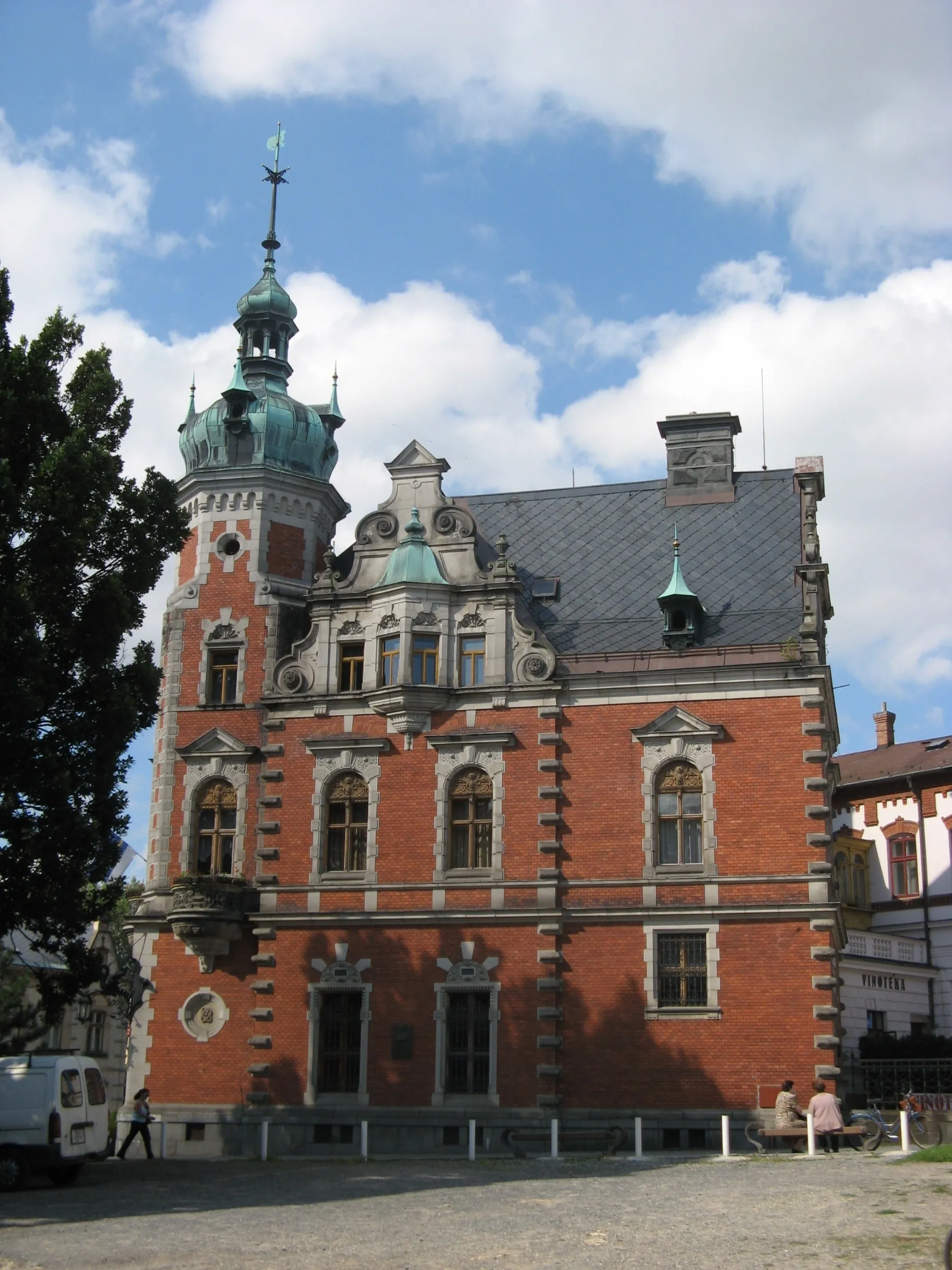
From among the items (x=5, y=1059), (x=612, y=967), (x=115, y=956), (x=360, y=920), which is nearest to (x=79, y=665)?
(x=5, y=1059)

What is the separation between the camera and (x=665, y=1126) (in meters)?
28.8

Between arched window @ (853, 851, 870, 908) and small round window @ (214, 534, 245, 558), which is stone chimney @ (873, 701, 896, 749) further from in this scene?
small round window @ (214, 534, 245, 558)

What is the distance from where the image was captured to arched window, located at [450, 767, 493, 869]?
31516 mm

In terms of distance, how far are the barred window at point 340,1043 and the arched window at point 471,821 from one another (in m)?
3.60

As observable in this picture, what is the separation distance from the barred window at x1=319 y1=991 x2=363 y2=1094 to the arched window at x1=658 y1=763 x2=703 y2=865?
717 centimetres

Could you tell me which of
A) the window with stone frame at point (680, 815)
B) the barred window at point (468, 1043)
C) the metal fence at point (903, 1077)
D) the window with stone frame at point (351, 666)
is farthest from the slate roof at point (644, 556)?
the metal fence at point (903, 1077)

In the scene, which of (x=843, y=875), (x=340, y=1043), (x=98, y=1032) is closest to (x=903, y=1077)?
(x=340, y=1043)

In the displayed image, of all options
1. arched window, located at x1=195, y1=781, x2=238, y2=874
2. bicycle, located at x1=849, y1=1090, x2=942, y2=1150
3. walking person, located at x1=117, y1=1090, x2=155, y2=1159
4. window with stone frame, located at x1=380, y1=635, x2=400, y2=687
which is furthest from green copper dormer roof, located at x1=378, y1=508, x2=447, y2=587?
bicycle, located at x1=849, y1=1090, x2=942, y2=1150

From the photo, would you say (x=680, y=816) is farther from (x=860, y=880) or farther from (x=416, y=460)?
(x=860, y=880)

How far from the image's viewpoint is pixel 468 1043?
30.6 metres

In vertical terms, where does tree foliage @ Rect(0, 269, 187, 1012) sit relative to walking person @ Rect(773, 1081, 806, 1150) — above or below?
above

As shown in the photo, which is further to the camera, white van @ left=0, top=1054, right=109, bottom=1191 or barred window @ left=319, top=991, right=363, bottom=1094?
barred window @ left=319, top=991, right=363, bottom=1094

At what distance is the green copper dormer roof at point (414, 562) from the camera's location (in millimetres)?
32938

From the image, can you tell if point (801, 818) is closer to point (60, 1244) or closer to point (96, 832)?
point (96, 832)
